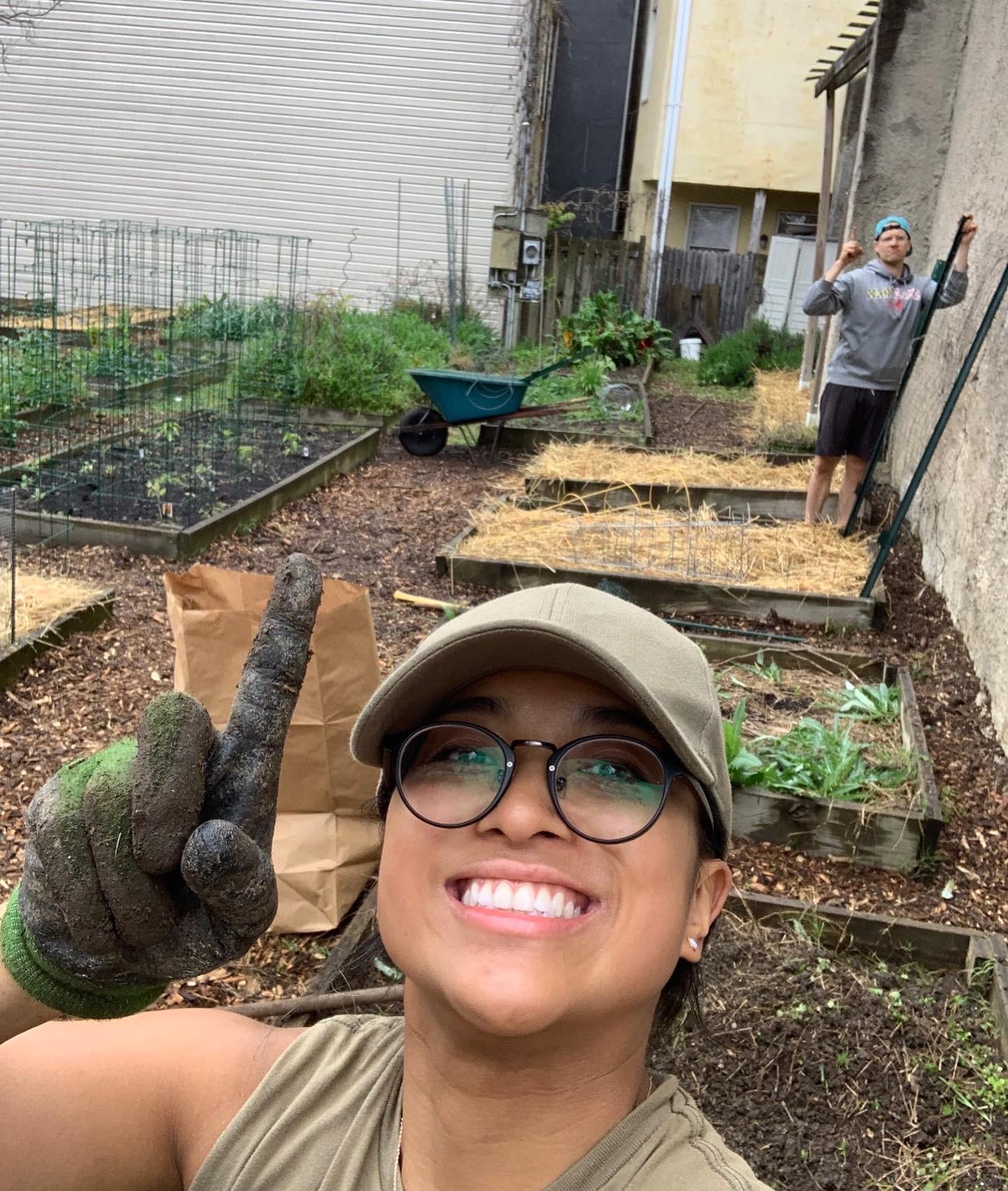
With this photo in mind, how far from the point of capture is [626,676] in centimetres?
121

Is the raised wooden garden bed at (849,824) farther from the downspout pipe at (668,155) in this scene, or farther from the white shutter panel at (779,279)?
the downspout pipe at (668,155)

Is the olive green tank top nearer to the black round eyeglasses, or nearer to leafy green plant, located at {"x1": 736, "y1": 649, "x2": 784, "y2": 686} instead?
the black round eyeglasses

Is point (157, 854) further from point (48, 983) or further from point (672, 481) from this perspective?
point (672, 481)

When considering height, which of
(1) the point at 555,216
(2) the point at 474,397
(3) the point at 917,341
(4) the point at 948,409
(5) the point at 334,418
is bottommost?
(5) the point at 334,418

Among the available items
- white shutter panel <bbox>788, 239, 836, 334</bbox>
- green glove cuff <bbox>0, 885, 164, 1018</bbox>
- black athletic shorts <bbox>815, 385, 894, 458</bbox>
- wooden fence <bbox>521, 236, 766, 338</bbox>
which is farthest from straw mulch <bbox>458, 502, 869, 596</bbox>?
white shutter panel <bbox>788, 239, 836, 334</bbox>

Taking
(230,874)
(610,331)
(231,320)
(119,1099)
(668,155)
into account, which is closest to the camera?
(230,874)

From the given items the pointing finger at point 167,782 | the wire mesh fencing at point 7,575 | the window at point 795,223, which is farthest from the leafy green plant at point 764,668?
the window at point 795,223

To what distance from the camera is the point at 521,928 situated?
119cm

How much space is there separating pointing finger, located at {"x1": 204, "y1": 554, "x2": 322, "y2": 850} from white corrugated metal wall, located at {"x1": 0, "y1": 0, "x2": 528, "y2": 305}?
622 inches

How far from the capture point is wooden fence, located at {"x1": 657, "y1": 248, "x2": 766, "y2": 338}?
18.3 metres

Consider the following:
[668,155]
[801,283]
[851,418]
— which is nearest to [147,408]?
[851,418]

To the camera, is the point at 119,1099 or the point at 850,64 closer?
the point at 119,1099

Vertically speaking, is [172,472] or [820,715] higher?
[172,472]

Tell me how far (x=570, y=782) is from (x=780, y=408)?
11576mm
